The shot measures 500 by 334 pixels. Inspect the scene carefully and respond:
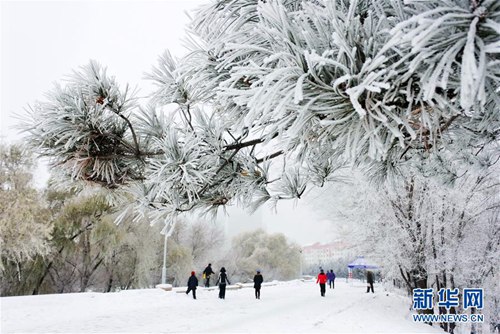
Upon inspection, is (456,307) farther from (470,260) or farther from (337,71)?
(337,71)

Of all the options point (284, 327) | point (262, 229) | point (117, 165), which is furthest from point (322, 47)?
point (262, 229)

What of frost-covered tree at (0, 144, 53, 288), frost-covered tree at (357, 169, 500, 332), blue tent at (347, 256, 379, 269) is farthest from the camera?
frost-covered tree at (0, 144, 53, 288)

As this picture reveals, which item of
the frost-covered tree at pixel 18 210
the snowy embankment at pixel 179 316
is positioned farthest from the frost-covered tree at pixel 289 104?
the frost-covered tree at pixel 18 210

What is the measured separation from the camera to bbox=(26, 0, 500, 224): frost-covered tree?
2.71 ft

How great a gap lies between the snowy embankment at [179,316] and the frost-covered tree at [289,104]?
6170 mm

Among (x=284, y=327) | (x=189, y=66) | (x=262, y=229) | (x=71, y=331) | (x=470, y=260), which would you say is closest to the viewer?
(x=189, y=66)

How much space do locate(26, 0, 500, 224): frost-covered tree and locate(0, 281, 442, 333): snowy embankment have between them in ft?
20.2

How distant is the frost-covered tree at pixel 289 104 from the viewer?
83cm

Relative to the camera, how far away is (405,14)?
1.02 meters

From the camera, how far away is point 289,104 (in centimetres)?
99

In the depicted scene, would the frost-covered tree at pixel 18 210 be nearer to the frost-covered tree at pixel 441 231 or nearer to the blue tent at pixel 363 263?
the frost-covered tree at pixel 441 231

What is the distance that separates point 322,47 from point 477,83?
1.41 ft

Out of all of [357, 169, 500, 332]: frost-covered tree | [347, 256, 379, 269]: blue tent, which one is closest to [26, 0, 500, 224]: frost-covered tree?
[357, 169, 500, 332]: frost-covered tree

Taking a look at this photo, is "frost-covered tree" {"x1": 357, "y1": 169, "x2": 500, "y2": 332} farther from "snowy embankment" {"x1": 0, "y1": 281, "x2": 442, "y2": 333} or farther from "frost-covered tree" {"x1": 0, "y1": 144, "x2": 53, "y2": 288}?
"frost-covered tree" {"x1": 0, "y1": 144, "x2": 53, "y2": 288}
